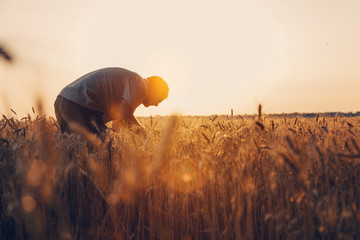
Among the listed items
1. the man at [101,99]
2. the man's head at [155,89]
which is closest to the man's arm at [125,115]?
the man at [101,99]

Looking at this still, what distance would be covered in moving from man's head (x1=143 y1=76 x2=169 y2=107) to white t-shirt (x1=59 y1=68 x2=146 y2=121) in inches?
7.3

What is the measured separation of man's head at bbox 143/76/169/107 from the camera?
4.07 metres

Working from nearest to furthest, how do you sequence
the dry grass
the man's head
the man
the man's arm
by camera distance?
the dry grass, the man's arm, the man, the man's head

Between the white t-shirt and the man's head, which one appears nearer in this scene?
the white t-shirt

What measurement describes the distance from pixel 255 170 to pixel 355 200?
0.66 m

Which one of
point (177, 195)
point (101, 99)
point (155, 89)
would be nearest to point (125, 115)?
point (101, 99)

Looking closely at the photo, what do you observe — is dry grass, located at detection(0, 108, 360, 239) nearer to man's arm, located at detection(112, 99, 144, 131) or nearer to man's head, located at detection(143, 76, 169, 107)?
man's arm, located at detection(112, 99, 144, 131)

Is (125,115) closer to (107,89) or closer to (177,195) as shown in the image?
(107,89)

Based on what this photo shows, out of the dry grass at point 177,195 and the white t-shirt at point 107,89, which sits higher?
the white t-shirt at point 107,89

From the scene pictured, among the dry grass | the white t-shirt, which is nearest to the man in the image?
the white t-shirt

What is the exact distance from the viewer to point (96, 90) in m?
3.68

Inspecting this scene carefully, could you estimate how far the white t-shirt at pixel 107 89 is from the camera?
3609 mm

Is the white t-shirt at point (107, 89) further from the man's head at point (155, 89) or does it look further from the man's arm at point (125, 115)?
the man's head at point (155, 89)

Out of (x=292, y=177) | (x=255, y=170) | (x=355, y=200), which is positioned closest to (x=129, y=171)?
(x=255, y=170)
